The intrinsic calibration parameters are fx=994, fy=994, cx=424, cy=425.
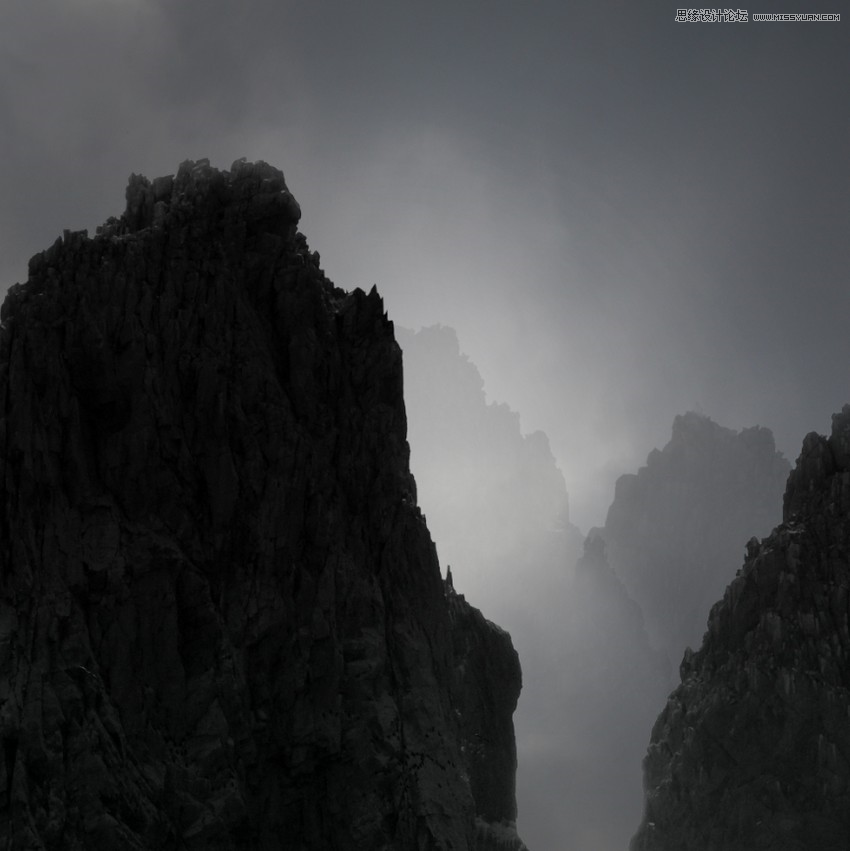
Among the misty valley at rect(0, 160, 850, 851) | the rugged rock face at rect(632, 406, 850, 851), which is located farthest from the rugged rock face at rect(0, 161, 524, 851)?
the rugged rock face at rect(632, 406, 850, 851)

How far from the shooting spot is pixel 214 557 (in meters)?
47.7

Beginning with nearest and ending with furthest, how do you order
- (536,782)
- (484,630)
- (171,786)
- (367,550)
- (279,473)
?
(171,786) < (279,473) < (367,550) < (484,630) < (536,782)

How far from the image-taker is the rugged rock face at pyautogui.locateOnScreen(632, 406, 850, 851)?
275 ft

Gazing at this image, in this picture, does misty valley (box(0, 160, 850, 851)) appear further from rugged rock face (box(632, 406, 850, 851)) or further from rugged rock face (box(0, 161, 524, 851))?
rugged rock face (box(632, 406, 850, 851))

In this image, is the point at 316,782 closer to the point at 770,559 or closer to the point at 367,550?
the point at 367,550

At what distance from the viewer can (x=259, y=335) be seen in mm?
51812

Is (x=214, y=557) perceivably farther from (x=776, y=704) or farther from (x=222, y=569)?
(x=776, y=704)

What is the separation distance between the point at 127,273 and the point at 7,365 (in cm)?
737

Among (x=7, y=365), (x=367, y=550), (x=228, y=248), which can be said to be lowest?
(x=367, y=550)

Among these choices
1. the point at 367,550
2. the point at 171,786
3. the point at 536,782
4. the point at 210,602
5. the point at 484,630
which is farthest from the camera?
the point at 536,782

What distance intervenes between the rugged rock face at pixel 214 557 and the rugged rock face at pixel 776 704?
119 feet

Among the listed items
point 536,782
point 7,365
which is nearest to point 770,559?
point 7,365

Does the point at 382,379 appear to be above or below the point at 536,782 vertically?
above

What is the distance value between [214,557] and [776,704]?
59.5 meters
